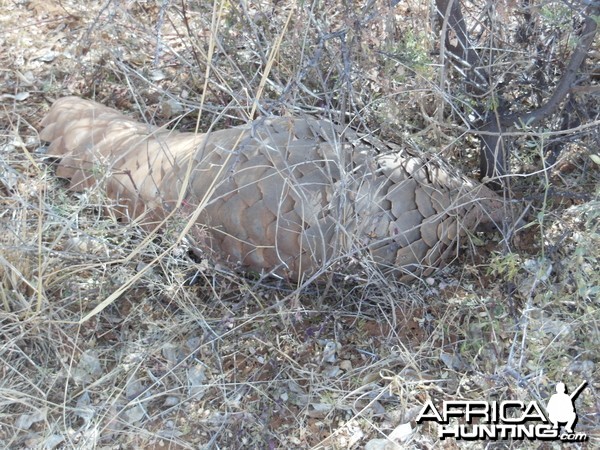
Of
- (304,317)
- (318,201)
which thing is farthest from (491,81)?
(304,317)

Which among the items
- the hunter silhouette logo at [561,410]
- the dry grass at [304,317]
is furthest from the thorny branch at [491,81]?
the hunter silhouette logo at [561,410]

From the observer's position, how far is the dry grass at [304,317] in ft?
5.24

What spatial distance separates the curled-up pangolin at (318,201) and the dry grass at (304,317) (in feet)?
0.22

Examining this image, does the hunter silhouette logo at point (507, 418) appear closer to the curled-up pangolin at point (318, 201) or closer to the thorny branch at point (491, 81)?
the curled-up pangolin at point (318, 201)

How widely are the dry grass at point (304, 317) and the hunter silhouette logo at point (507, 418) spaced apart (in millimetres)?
23

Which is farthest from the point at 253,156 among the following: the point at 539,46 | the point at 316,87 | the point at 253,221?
the point at 539,46

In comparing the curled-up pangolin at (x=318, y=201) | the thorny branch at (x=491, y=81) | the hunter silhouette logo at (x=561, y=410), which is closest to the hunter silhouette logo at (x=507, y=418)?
the hunter silhouette logo at (x=561, y=410)

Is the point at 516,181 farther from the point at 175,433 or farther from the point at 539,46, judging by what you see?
the point at 175,433

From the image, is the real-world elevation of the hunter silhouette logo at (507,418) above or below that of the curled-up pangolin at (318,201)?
below

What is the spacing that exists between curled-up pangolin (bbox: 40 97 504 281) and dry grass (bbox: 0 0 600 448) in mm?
67

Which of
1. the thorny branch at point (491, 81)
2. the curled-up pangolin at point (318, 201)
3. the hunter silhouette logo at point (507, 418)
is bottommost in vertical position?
the hunter silhouette logo at point (507, 418)

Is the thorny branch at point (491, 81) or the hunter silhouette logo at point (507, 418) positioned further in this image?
the thorny branch at point (491, 81)

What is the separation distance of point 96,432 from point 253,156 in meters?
0.75

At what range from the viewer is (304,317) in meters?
1.77
